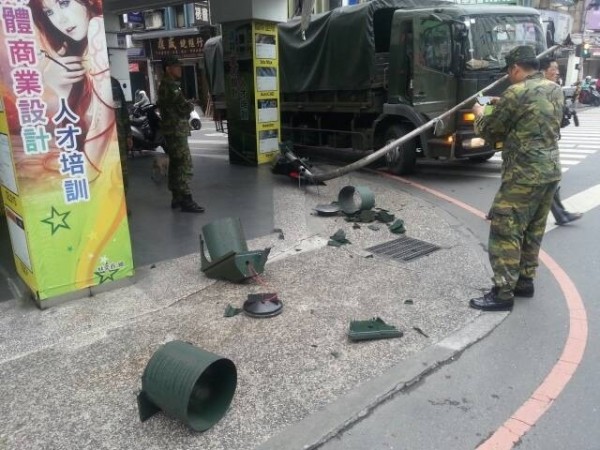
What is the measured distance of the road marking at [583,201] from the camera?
689 centimetres

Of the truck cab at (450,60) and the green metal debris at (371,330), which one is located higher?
the truck cab at (450,60)

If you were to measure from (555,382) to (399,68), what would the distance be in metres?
6.76

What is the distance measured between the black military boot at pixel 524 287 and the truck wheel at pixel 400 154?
5188 millimetres

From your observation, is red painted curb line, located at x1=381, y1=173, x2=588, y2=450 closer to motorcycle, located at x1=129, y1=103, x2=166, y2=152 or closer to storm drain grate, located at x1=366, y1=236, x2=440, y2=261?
storm drain grate, located at x1=366, y1=236, x2=440, y2=261

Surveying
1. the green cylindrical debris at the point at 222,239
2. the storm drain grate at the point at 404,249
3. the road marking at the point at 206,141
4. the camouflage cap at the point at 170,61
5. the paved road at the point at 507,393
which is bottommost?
the road marking at the point at 206,141

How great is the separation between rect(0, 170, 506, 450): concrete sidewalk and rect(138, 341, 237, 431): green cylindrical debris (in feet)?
0.29

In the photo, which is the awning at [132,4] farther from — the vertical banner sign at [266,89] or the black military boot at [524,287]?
the black military boot at [524,287]

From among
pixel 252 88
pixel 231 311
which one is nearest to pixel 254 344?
pixel 231 311

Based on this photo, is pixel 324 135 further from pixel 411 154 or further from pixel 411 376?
pixel 411 376

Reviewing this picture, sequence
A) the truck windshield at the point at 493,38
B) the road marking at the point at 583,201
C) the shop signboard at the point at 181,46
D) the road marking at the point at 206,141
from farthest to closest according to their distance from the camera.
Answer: the shop signboard at the point at 181,46, the road marking at the point at 206,141, the truck windshield at the point at 493,38, the road marking at the point at 583,201

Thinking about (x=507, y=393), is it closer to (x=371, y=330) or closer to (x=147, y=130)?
(x=371, y=330)

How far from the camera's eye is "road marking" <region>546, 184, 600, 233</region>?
22.6ft

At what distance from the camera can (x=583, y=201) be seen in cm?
729

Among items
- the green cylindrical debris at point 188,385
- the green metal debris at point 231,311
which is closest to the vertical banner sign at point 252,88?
the green metal debris at point 231,311
